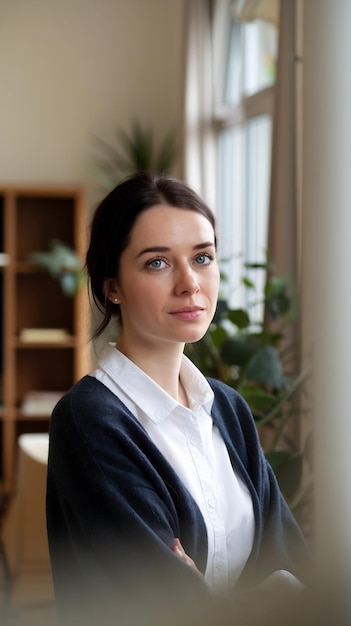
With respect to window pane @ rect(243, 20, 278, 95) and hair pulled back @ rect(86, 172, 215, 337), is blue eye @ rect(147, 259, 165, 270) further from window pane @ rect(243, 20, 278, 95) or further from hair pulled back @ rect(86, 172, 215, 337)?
window pane @ rect(243, 20, 278, 95)

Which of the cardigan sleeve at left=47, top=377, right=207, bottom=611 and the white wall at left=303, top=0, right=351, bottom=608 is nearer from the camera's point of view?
the white wall at left=303, top=0, right=351, bottom=608

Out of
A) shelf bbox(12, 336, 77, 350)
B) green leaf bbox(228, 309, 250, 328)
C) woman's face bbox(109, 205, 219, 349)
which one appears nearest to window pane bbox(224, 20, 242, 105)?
shelf bbox(12, 336, 77, 350)

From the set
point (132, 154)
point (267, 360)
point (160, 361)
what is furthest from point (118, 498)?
point (132, 154)

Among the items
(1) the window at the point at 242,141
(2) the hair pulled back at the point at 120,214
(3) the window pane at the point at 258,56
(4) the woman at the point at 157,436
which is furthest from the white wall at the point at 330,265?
(3) the window pane at the point at 258,56

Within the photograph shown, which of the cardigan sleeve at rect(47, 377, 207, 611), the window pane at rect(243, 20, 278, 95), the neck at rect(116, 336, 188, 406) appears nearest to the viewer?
the cardigan sleeve at rect(47, 377, 207, 611)

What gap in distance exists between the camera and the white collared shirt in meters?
0.60

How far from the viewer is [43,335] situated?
3301 millimetres

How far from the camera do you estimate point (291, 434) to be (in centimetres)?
176

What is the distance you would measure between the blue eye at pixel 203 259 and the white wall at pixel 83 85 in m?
2.98

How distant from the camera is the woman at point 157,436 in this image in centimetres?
53

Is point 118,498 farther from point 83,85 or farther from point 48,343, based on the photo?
point 83,85

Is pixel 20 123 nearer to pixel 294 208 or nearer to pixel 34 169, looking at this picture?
pixel 34 169

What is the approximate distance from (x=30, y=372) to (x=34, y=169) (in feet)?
2.82

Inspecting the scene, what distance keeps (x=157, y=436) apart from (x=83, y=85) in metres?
3.09
